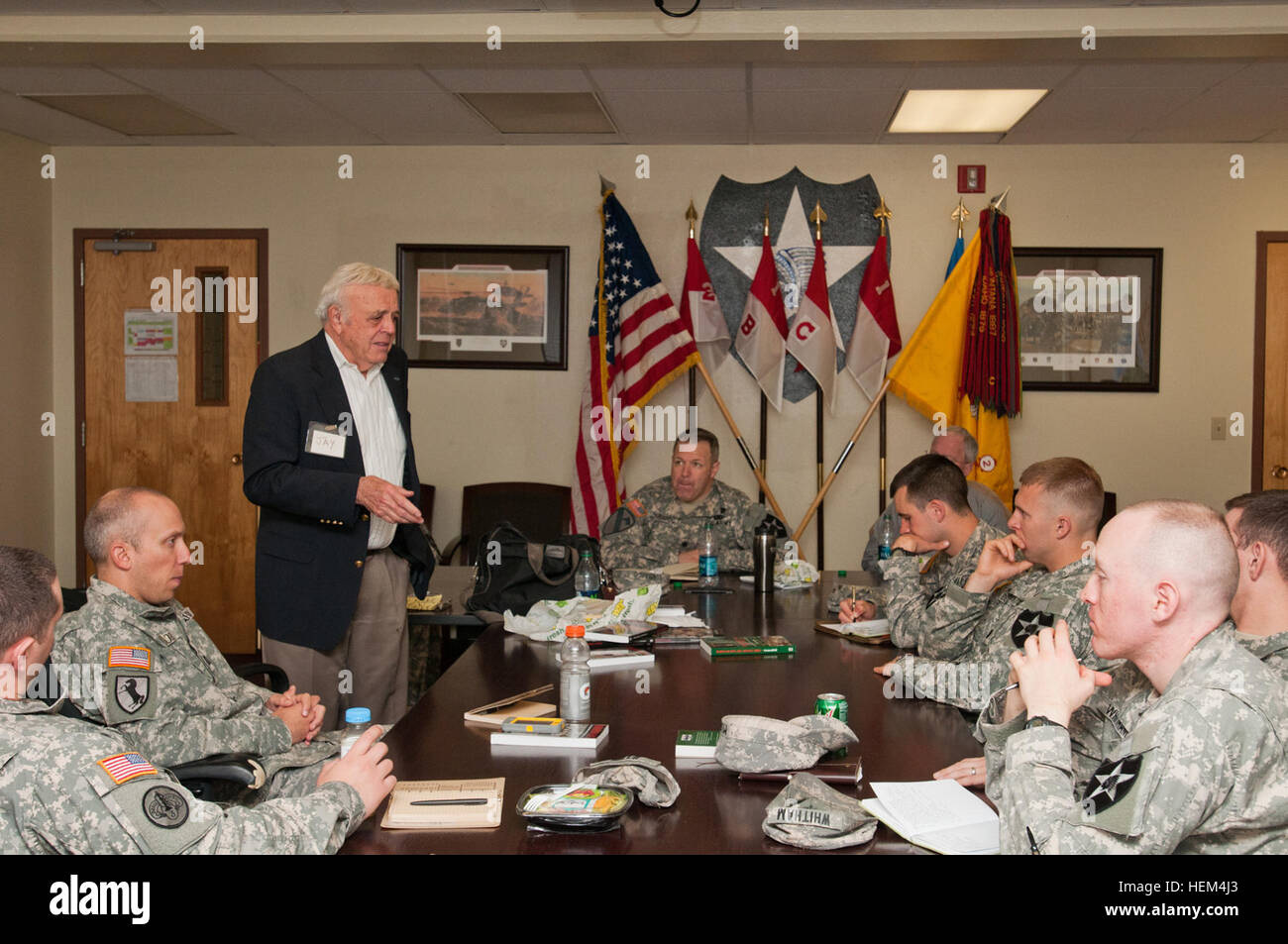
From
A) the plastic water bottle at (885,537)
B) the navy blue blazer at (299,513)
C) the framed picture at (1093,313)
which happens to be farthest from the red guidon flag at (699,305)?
the navy blue blazer at (299,513)

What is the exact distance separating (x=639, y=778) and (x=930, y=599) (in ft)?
4.80

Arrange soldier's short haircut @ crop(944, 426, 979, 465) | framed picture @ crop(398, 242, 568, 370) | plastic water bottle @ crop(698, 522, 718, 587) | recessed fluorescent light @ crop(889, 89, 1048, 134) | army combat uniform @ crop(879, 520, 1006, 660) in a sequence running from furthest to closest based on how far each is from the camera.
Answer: framed picture @ crop(398, 242, 568, 370), recessed fluorescent light @ crop(889, 89, 1048, 134), soldier's short haircut @ crop(944, 426, 979, 465), plastic water bottle @ crop(698, 522, 718, 587), army combat uniform @ crop(879, 520, 1006, 660)

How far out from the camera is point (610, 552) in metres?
4.54

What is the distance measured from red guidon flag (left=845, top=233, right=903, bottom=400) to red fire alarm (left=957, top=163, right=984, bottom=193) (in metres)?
0.54

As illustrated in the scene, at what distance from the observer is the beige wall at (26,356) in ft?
19.3

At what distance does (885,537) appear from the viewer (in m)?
4.48

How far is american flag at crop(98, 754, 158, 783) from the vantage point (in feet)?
4.51

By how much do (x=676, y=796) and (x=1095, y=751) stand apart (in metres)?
0.73

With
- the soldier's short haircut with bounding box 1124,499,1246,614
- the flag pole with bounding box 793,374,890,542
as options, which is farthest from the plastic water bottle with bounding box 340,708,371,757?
the flag pole with bounding box 793,374,890,542

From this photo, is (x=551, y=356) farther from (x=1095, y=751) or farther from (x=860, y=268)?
(x=1095, y=751)

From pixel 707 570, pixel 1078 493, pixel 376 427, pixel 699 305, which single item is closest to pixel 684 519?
pixel 707 570

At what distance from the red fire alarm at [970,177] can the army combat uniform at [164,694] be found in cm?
484

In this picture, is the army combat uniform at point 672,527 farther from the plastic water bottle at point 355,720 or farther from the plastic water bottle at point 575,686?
the plastic water bottle at point 355,720

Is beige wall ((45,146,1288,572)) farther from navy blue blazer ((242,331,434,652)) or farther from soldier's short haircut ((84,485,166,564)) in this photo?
soldier's short haircut ((84,485,166,564))
